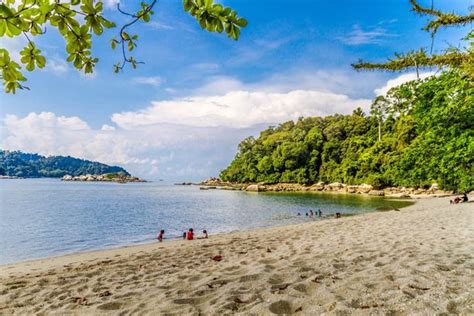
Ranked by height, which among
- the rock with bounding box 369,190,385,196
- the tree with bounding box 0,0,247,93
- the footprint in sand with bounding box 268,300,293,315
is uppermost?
the tree with bounding box 0,0,247,93

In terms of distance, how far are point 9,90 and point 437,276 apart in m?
6.00

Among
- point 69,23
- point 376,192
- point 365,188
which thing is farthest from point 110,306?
point 365,188

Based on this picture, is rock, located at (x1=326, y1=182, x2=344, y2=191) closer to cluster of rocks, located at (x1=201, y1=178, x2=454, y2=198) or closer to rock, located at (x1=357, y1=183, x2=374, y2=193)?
cluster of rocks, located at (x1=201, y1=178, x2=454, y2=198)

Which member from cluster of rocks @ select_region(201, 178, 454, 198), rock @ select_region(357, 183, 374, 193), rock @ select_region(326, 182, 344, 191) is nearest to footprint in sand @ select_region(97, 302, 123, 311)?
cluster of rocks @ select_region(201, 178, 454, 198)

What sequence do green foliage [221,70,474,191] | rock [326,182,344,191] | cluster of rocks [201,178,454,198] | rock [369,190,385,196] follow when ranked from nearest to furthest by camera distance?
green foliage [221,70,474,191]
cluster of rocks [201,178,454,198]
rock [369,190,385,196]
rock [326,182,344,191]

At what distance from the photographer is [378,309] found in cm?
360

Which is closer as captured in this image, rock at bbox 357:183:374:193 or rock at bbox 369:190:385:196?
rock at bbox 369:190:385:196

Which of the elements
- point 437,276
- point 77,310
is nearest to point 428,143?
point 437,276

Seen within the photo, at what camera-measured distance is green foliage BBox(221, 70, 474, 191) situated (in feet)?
25.1

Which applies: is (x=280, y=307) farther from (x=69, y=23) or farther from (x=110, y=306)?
(x=69, y=23)

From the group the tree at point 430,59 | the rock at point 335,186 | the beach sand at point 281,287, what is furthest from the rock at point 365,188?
the tree at point 430,59

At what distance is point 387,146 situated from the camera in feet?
218

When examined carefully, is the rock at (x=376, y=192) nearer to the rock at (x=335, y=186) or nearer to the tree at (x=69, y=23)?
the rock at (x=335, y=186)

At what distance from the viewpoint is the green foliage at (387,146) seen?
7652 millimetres
